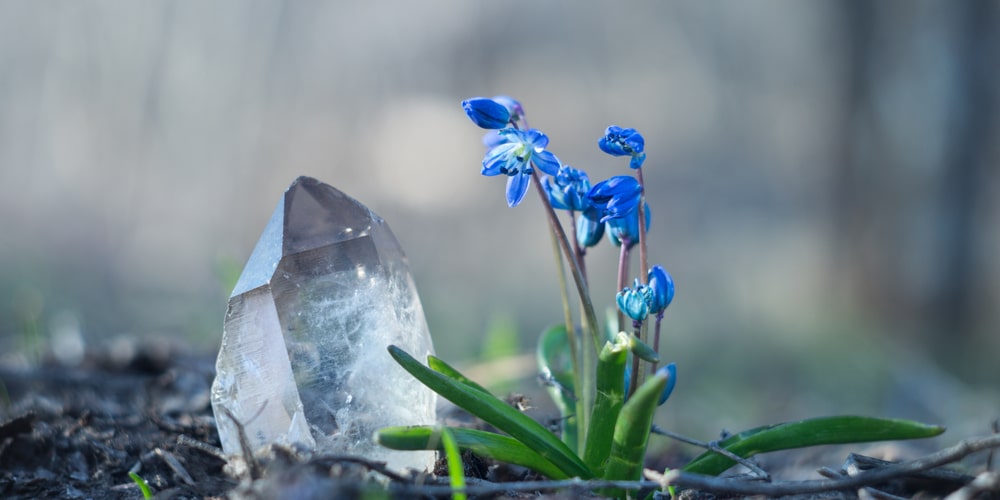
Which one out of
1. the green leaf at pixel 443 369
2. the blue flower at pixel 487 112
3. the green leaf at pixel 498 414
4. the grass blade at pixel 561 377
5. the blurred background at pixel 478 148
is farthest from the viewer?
the blurred background at pixel 478 148

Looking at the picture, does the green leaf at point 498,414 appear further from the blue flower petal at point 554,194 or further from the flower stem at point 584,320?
the blue flower petal at point 554,194

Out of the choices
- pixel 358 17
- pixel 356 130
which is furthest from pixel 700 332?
pixel 358 17

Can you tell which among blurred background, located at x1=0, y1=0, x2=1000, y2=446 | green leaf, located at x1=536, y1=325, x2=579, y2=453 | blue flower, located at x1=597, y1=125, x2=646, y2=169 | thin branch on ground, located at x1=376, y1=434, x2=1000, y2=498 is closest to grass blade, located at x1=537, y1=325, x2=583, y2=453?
green leaf, located at x1=536, y1=325, x2=579, y2=453

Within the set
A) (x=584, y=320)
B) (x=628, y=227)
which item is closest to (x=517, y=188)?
(x=628, y=227)

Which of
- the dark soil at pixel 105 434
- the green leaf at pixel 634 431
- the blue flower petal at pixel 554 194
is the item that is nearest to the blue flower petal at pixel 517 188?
the blue flower petal at pixel 554 194

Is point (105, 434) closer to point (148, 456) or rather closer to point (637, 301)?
point (148, 456)

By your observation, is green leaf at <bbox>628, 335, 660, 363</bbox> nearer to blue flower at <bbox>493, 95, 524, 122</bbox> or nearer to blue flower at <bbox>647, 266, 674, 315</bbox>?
blue flower at <bbox>647, 266, 674, 315</bbox>
